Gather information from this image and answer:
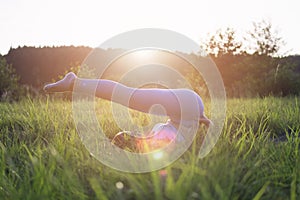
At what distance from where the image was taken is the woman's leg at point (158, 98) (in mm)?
A: 2170

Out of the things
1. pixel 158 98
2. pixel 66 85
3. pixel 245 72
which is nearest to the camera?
pixel 158 98

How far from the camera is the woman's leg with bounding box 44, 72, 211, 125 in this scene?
2170mm

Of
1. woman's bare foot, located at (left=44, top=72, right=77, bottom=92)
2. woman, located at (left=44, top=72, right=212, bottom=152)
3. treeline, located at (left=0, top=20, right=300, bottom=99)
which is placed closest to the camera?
woman, located at (left=44, top=72, right=212, bottom=152)

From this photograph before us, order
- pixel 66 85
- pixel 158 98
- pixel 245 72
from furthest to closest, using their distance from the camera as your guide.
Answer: pixel 245 72
pixel 66 85
pixel 158 98

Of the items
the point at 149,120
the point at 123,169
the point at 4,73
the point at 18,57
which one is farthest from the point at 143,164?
the point at 18,57

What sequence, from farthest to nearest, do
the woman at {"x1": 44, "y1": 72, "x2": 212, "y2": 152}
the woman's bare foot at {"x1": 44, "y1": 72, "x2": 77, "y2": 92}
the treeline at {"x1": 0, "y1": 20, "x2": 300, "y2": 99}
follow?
the treeline at {"x1": 0, "y1": 20, "x2": 300, "y2": 99} < the woman's bare foot at {"x1": 44, "y1": 72, "x2": 77, "y2": 92} < the woman at {"x1": 44, "y1": 72, "x2": 212, "y2": 152}

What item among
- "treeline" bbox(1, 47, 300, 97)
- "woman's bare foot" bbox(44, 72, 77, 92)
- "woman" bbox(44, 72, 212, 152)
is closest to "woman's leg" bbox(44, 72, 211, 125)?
"woman" bbox(44, 72, 212, 152)

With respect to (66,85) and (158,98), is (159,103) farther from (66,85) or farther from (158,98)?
(66,85)

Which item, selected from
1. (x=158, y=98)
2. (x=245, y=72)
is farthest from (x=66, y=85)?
(x=245, y=72)

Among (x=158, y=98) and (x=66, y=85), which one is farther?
(x=66, y=85)

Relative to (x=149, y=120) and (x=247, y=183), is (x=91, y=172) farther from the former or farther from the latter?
(x=149, y=120)

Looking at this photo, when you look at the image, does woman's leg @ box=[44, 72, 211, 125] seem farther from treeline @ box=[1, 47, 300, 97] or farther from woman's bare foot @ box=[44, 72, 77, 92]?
treeline @ box=[1, 47, 300, 97]

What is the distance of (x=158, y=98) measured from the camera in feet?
7.26

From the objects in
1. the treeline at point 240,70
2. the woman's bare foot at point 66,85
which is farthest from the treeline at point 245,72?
the woman's bare foot at point 66,85
